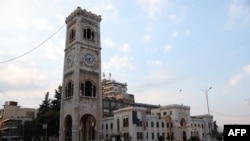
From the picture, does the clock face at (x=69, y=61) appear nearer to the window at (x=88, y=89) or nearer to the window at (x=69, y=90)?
the window at (x=69, y=90)

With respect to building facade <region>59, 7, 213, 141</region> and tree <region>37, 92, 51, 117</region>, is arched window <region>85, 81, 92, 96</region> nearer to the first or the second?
building facade <region>59, 7, 213, 141</region>

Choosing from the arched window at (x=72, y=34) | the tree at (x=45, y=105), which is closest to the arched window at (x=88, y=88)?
the arched window at (x=72, y=34)

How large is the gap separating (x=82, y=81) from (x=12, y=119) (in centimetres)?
6193

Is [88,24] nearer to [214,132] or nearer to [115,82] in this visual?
[214,132]

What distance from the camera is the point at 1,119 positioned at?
341ft

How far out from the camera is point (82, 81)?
4438 cm

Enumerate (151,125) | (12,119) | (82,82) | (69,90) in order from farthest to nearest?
(12,119) < (151,125) < (69,90) < (82,82)

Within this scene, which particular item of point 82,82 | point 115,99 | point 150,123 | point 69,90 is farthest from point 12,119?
point 82,82

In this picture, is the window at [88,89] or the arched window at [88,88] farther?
the arched window at [88,88]

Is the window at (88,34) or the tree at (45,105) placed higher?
the window at (88,34)

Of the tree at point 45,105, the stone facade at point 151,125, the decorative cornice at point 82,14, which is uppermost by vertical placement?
the decorative cornice at point 82,14

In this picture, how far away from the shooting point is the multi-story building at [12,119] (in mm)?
91938

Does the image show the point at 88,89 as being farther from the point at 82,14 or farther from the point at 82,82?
the point at 82,14

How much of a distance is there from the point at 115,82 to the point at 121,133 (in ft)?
170
